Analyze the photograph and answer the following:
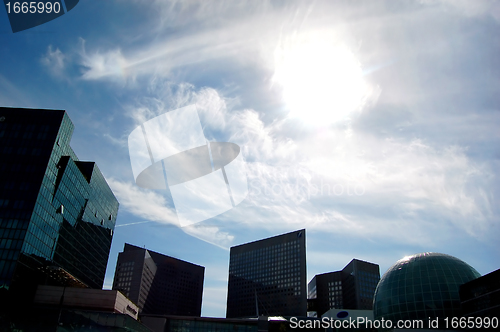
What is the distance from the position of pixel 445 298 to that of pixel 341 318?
39.6m

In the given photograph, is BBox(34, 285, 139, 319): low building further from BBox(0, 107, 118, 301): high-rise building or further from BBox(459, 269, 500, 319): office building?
BBox(459, 269, 500, 319): office building

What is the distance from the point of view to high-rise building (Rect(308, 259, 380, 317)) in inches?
6447

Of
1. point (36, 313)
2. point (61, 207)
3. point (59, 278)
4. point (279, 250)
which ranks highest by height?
point (279, 250)

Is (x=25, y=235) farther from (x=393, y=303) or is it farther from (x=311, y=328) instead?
Answer: (x=311, y=328)

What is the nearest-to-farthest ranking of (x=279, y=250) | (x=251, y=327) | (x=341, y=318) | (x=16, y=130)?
(x=16, y=130)
(x=341, y=318)
(x=251, y=327)
(x=279, y=250)

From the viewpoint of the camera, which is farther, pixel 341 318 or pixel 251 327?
pixel 251 327

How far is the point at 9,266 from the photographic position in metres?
61.1

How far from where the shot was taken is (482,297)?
161ft

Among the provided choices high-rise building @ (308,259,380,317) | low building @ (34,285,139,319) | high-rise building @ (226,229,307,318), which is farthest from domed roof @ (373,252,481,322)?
high-rise building @ (226,229,307,318)

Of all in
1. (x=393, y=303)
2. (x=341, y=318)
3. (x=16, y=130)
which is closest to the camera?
(x=393, y=303)

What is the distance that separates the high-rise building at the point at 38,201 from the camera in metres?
63.0

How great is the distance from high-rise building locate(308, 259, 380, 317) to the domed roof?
10859 cm

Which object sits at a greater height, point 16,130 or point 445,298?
point 16,130

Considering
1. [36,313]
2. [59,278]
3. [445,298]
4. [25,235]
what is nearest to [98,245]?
[59,278]
